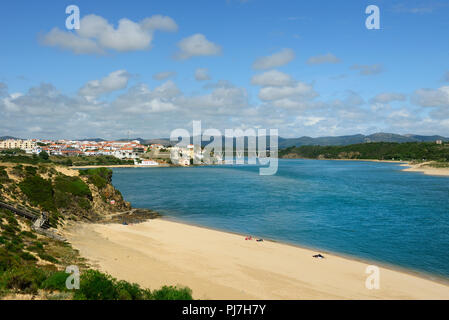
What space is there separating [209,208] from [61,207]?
65.7 feet

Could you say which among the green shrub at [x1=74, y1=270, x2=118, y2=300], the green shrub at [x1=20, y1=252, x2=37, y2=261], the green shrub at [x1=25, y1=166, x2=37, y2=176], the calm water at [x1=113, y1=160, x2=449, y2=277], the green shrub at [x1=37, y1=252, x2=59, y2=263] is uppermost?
the green shrub at [x1=25, y1=166, x2=37, y2=176]

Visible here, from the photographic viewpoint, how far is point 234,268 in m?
21.5

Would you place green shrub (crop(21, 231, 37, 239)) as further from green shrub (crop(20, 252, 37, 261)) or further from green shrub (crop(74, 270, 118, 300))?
green shrub (crop(74, 270, 118, 300))

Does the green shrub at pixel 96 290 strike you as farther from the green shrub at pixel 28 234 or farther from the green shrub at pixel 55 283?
the green shrub at pixel 28 234

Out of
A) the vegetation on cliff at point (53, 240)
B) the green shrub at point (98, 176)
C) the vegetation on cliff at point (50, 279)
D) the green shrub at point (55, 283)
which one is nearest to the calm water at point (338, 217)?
the green shrub at point (98, 176)

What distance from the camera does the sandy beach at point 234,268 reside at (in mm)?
17797

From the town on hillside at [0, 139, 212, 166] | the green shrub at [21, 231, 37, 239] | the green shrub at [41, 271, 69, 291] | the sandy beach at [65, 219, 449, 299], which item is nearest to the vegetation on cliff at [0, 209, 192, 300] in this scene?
the green shrub at [41, 271, 69, 291]

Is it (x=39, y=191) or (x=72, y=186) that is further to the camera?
(x=72, y=186)

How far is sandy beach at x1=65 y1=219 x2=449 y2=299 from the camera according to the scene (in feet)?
58.4

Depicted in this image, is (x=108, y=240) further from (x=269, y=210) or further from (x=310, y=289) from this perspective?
(x=269, y=210)

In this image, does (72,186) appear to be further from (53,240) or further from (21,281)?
(21,281)

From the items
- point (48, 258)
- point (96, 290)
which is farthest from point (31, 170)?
point (96, 290)
